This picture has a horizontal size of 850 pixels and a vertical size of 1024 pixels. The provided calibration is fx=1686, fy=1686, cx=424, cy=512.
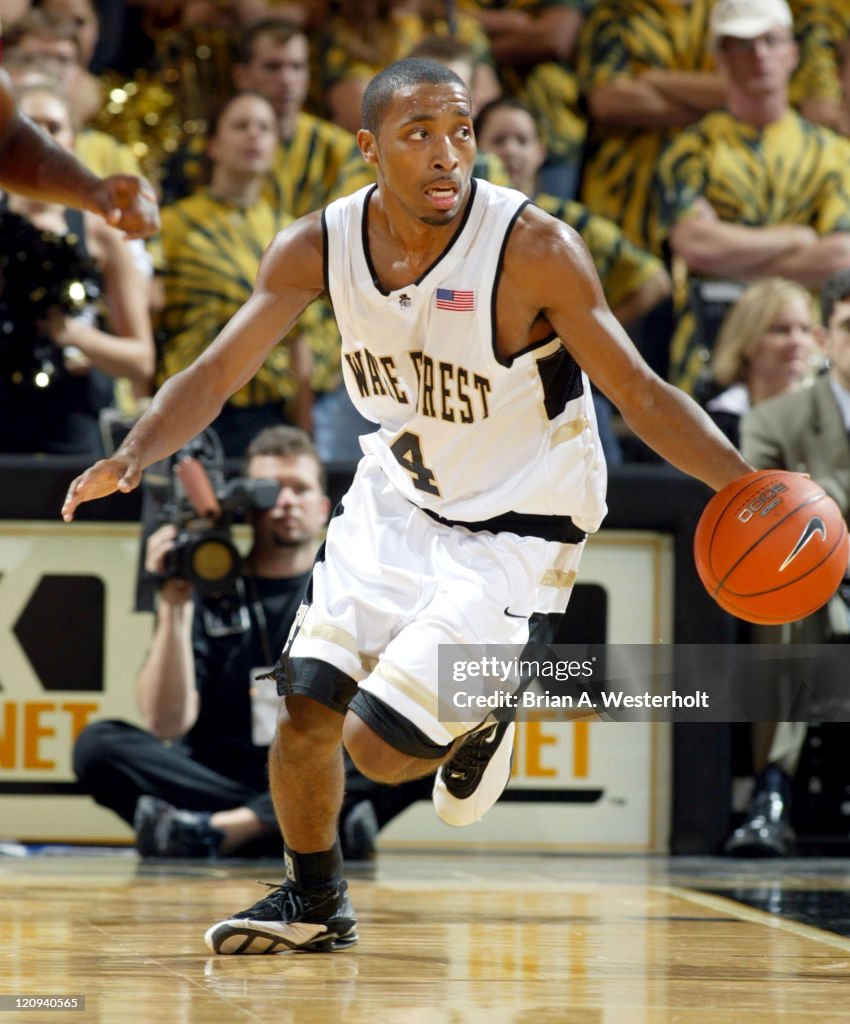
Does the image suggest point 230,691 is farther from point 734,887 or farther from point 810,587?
point 810,587

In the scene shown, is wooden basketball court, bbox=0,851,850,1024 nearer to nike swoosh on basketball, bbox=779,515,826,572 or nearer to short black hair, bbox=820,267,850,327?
nike swoosh on basketball, bbox=779,515,826,572

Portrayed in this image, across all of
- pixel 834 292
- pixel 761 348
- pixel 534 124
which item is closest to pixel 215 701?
pixel 761 348

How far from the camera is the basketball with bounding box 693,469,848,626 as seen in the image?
3537mm

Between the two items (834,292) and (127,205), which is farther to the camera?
(834,292)

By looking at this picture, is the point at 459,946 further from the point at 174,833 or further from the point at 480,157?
the point at 480,157

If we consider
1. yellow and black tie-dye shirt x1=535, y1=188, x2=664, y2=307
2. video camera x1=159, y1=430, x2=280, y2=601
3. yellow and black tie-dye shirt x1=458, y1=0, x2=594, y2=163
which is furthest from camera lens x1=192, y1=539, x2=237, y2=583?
yellow and black tie-dye shirt x1=458, y1=0, x2=594, y2=163

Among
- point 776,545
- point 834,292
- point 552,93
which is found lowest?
point 776,545

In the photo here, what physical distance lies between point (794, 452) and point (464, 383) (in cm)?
259

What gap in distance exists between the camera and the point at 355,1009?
10.1ft

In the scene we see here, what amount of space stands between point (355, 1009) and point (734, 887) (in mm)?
2426

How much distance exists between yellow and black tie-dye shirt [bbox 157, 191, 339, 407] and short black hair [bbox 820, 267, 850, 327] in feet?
6.25

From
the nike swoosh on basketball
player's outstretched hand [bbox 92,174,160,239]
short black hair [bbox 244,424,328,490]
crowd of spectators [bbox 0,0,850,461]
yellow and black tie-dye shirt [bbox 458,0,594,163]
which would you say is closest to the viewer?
the nike swoosh on basketball

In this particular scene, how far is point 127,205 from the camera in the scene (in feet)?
13.6

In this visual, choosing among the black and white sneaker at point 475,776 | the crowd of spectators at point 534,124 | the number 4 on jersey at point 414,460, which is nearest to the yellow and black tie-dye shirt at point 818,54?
the crowd of spectators at point 534,124
